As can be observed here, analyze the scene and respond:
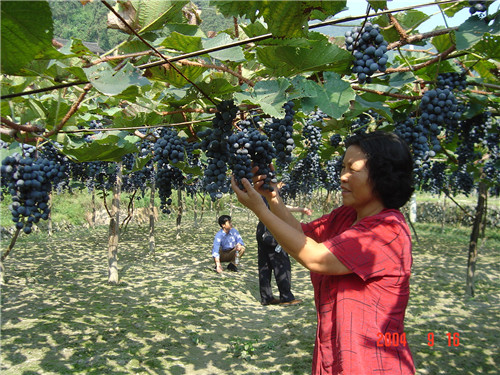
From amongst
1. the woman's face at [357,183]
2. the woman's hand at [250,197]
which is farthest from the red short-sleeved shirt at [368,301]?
the woman's hand at [250,197]

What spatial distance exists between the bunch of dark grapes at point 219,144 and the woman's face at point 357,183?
0.55 meters

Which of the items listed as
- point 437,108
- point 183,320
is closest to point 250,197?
point 437,108

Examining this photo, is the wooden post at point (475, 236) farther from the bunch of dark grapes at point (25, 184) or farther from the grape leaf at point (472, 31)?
the bunch of dark grapes at point (25, 184)

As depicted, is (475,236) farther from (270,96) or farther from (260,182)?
(270,96)

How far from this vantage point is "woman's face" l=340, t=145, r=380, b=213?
1644 mm

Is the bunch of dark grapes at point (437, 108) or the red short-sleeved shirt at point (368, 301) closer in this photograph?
the red short-sleeved shirt at point (368, 301)

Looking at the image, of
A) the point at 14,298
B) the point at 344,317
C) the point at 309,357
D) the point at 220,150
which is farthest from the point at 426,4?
the point at 14,298

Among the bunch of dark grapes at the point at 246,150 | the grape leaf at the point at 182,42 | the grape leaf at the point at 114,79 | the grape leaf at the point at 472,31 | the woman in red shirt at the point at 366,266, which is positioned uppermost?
the grape leaf at the point at 472,31

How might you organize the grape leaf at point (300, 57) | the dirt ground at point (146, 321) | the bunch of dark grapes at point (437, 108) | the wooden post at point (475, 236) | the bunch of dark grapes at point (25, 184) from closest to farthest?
the grape leaf at point (300, 57), the bunch of dark grapes at point (25, 184), the bunch of dark grapes at point (437, 108), the dirt ground at point (146, 321), the wooden post at point (475, 236)

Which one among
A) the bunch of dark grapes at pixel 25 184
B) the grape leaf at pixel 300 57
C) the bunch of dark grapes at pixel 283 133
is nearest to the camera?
the grape leaf at pixel 300 57

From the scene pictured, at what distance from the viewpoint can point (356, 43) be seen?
1695 mm

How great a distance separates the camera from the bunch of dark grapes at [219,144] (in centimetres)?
173

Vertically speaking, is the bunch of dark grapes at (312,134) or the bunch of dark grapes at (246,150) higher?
the bunch of dark grapes at (312,134)

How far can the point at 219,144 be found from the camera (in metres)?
1.75
